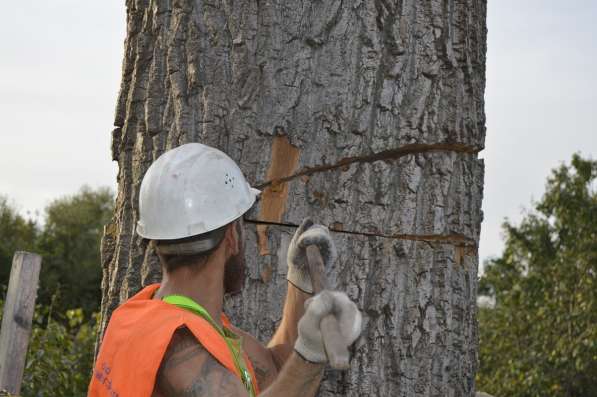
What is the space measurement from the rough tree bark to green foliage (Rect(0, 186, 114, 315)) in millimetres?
18516

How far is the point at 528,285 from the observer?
16.8 m

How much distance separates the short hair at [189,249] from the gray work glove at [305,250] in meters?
0.32

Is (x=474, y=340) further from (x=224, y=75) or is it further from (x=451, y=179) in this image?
(x=224, y=75)

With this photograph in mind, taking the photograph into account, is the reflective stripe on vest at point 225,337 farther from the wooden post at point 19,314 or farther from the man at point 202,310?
the wooden post at point 19,314

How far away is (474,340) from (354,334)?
0.95 metres

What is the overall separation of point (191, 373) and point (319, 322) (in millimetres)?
351

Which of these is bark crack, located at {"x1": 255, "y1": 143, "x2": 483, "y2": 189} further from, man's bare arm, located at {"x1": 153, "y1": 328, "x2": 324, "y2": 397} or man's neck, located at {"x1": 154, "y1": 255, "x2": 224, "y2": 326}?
man's bare arm, located at {"x1": 153, "y1": 328, "x2": 324, "y2": 397}

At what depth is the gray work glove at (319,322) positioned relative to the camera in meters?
2.51

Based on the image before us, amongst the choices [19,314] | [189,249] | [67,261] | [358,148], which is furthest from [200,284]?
[67,261]

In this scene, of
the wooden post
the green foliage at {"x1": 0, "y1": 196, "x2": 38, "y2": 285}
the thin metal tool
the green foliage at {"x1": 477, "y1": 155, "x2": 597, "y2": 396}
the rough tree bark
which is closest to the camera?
the thin metal tool

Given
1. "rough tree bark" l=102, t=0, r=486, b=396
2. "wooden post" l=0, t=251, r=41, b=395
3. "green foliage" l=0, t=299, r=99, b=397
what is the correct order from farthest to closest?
"green foliage" l=0, t=299, r=99, b=397
"wooden post" l=0, t=251, r=41, b=395
"rough tree bark" l=102, t=0, r=486, b=396

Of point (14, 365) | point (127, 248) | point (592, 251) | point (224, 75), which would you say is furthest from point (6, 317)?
point (592, 251)

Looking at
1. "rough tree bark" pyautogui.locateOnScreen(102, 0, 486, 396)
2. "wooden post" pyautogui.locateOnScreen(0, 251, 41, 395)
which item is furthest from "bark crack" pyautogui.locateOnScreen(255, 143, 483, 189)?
"wooden post" pyautogui.locateOnScreen(0, 251, 41, 395)

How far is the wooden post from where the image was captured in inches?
219
